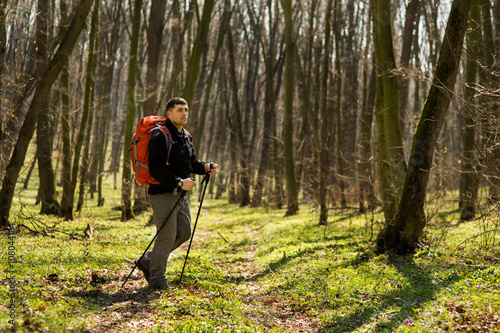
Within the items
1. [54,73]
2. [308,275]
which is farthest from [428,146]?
[54,73]

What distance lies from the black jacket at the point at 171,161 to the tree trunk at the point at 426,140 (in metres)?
4.24

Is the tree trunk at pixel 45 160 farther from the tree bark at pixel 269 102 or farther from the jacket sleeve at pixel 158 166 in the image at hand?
the tree bark at pixel 269 102

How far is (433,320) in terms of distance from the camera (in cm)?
465

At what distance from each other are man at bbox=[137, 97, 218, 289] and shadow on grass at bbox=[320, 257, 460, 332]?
7.93 ft

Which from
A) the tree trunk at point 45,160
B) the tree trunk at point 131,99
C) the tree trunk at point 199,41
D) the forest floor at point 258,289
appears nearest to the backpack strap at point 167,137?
the forest floor at point 258,289

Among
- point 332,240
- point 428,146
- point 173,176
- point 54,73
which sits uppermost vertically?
point 54,73

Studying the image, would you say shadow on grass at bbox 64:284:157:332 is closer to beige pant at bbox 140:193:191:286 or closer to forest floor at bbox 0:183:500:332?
forest floor at bbox 0:183:500:332

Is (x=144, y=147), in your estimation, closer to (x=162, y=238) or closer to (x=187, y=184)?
(x=187, y=184)

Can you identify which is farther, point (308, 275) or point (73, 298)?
point (308, 275)

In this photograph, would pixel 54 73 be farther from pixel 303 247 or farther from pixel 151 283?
pixel 303 247

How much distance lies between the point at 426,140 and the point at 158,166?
5.27 meters

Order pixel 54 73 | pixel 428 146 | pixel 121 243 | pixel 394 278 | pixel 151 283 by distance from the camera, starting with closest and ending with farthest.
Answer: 1. pixel 151 283
2. pixel 394 278
3. pixel 428 146
4. pixel 54 73
5. pixel 121 243

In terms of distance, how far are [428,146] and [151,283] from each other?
5.72 meters

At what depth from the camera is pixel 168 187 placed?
218 inches
